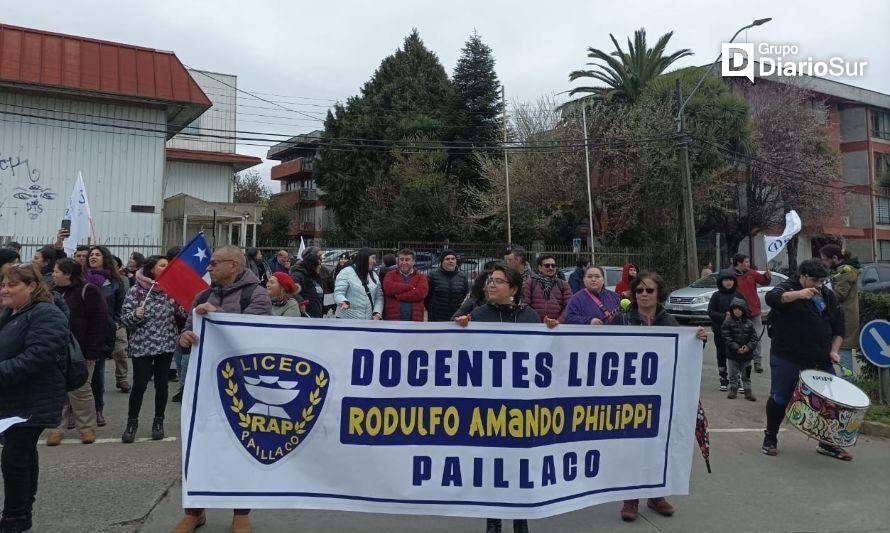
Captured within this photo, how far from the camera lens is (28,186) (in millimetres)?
17016

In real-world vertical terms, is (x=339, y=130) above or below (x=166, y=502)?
above

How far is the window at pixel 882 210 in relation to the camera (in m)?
41.1

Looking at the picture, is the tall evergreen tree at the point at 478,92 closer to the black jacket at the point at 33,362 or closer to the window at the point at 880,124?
the window at the point at 880,124

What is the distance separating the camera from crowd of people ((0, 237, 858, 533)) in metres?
3.98

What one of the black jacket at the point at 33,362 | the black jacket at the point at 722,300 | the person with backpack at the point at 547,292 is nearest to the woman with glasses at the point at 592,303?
the person with backpack at the point at 547,292

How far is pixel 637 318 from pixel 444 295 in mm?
3574

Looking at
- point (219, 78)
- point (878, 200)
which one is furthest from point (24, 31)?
point (878, 200)

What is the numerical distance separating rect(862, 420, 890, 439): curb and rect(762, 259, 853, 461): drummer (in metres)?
1.17

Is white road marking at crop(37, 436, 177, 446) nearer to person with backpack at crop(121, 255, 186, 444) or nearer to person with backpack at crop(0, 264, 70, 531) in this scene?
person with backpack at crop(121, 255, 186, 444)

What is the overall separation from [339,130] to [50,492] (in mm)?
38082

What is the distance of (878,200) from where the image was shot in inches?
1619

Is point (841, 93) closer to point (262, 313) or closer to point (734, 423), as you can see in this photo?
point (734, 423)

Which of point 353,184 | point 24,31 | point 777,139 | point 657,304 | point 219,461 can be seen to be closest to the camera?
point 219,461

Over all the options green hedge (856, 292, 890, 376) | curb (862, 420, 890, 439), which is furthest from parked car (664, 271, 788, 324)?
curb (862, 420, 890, 439)
